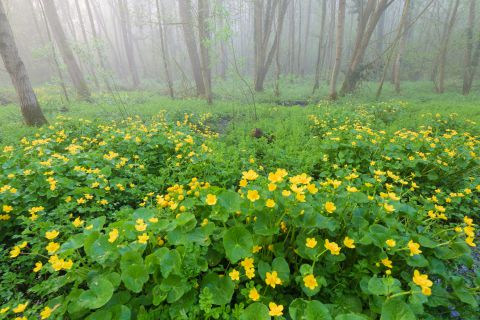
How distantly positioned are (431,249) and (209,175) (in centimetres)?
243

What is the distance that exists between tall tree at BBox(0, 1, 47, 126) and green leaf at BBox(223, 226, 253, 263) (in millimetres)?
6672

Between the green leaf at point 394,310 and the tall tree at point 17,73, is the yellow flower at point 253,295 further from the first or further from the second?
the tall tree at point 17,73

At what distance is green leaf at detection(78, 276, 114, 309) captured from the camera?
1.33 m

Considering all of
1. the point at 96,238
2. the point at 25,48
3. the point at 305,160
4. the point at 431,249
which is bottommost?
the point at 305,160

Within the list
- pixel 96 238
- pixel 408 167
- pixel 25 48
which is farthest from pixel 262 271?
pixel 25 48

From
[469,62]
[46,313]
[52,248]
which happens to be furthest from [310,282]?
[469,62]

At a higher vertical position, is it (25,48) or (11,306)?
(25,48)

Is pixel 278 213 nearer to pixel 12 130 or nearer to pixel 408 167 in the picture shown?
pixel 408 167

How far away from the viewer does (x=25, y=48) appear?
22141 mm

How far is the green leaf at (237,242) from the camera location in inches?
59.4

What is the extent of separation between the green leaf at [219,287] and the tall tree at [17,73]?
6.65m

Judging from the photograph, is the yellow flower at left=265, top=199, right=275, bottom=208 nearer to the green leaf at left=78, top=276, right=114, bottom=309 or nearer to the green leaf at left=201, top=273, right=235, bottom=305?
the green leaf at left=201, top=273, right=235, bottom=305

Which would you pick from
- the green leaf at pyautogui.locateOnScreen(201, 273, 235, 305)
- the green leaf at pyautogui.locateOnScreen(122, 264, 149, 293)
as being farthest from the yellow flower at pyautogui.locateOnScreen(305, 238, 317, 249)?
the green leaf at pyautogui.locateOnScreen(122, 264, 149, 293)

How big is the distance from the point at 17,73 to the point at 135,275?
6.53m
